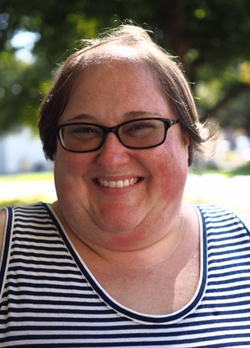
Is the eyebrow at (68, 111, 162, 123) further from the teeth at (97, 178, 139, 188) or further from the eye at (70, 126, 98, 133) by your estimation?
the teeth at (97, 178, 139, 188)

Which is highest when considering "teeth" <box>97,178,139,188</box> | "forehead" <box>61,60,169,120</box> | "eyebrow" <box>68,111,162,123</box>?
"forehead" <box>61,60,169,120</box>

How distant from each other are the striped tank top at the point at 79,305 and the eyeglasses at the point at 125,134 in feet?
1.13

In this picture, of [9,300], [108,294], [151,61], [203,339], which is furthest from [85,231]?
[151,61]

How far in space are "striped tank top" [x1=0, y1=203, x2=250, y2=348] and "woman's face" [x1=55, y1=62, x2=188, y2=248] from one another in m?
0.16

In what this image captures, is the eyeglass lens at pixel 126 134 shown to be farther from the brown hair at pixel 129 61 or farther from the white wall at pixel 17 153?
the white wall at pixel 17 153

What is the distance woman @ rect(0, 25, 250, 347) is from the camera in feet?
5.28

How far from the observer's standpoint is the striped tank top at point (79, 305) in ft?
5.16

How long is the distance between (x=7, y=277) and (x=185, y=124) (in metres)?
0.87

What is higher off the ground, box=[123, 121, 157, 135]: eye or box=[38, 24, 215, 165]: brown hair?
box=[38, 24, 215, 165]: brown hair

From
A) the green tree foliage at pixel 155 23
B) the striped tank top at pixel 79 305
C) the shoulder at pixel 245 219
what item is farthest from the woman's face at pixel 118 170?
the green tree foliage at pixel 155 23

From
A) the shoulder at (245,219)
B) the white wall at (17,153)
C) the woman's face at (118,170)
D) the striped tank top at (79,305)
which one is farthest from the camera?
the white wall at (17,153)

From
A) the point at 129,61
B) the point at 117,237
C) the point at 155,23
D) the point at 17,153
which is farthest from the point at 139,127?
the point at 17,153

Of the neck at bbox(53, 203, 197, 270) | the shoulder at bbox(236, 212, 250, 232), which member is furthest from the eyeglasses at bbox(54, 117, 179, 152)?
→ the shoulder at bbox(236, 212, 250, 232)

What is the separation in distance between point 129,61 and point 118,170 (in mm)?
415
